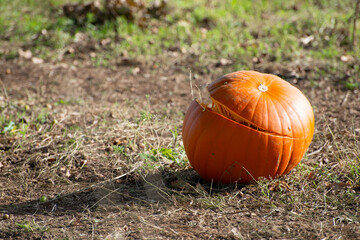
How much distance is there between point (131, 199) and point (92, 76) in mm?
3299

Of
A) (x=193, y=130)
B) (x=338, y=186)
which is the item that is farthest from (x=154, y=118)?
(x=338, y=186)

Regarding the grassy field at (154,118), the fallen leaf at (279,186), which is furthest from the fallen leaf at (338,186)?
the fallen leaf at (279,186)

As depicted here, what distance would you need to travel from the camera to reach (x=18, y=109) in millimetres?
5152

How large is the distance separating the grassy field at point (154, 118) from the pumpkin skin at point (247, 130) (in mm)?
201

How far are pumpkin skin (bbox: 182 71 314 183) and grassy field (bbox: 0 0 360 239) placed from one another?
20 centimetres

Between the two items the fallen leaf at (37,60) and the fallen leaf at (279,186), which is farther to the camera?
the fallen leaf at (37,60)

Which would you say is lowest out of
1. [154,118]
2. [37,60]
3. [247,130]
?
[37,60]

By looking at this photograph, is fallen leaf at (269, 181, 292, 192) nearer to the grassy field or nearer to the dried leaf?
the grassy field

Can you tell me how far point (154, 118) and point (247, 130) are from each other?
1.60 m

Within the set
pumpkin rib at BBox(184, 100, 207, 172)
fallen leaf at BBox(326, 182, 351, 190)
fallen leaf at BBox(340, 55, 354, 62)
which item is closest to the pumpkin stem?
pumpkin rib at BBox(184, 100, 207, 172)

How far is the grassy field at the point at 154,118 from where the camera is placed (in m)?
3.07

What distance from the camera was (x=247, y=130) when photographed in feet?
10.3

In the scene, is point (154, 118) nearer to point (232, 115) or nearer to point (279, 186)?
point (232, 115)

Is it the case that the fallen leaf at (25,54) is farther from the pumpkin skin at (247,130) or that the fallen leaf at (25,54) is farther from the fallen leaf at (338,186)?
the fallen leaf at (338,186)
